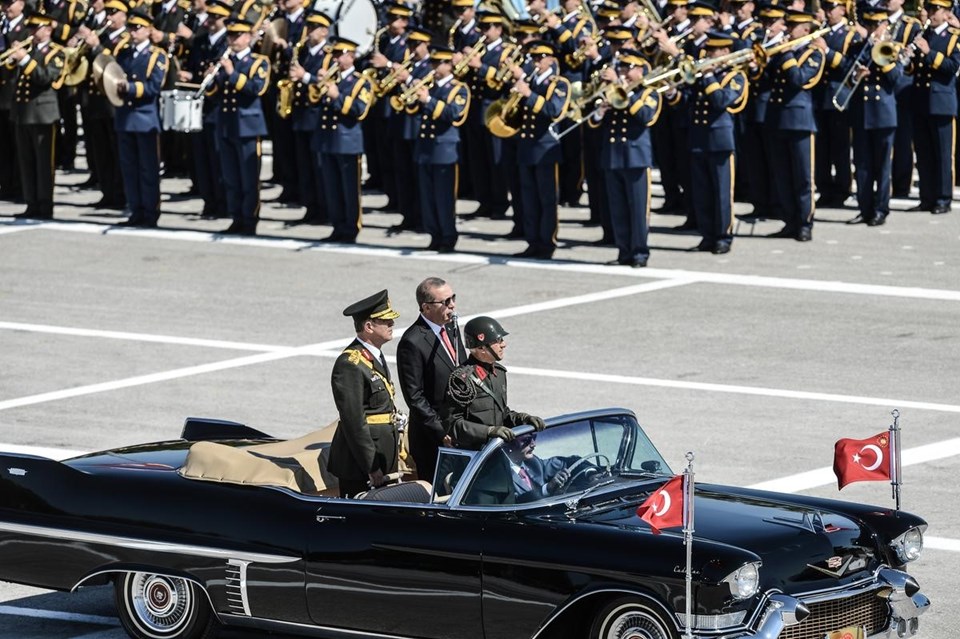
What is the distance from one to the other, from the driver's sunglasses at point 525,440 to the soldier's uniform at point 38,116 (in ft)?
48.8

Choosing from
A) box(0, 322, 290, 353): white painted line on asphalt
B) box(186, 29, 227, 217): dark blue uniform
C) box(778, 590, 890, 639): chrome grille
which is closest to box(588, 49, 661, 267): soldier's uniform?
box(0, 322, 290, 353): white painted line on asphalt

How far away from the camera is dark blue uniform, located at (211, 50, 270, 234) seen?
69.1 ft

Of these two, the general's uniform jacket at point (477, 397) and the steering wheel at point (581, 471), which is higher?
the general's uniform jacket at point (477, 397)

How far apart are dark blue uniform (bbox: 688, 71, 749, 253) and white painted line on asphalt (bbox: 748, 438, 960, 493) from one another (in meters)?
6.99

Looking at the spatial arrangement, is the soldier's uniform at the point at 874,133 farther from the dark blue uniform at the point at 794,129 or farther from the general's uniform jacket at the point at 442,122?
the general's uniform jacket at the point at 442,122

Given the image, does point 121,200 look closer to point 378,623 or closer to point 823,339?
point 823,339

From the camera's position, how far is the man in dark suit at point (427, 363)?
951cm

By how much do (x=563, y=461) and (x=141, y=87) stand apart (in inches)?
546

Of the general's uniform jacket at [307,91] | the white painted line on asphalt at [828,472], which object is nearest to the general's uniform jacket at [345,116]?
the general's uniform jacket at [307,91]

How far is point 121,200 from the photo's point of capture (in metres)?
23.5

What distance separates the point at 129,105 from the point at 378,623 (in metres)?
14.3

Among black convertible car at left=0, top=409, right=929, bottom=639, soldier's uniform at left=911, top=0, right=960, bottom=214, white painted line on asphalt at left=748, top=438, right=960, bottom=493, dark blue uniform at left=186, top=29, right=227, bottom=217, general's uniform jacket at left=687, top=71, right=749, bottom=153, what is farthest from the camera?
dark blue uniform at left=186, top=29, right=227, bottom=217

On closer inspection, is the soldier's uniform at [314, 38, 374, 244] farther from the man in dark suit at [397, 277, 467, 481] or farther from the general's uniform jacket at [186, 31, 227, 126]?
the man in dark suit at [397, 277, 467, 481]

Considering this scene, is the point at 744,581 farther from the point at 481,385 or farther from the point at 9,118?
the point at 9,118
